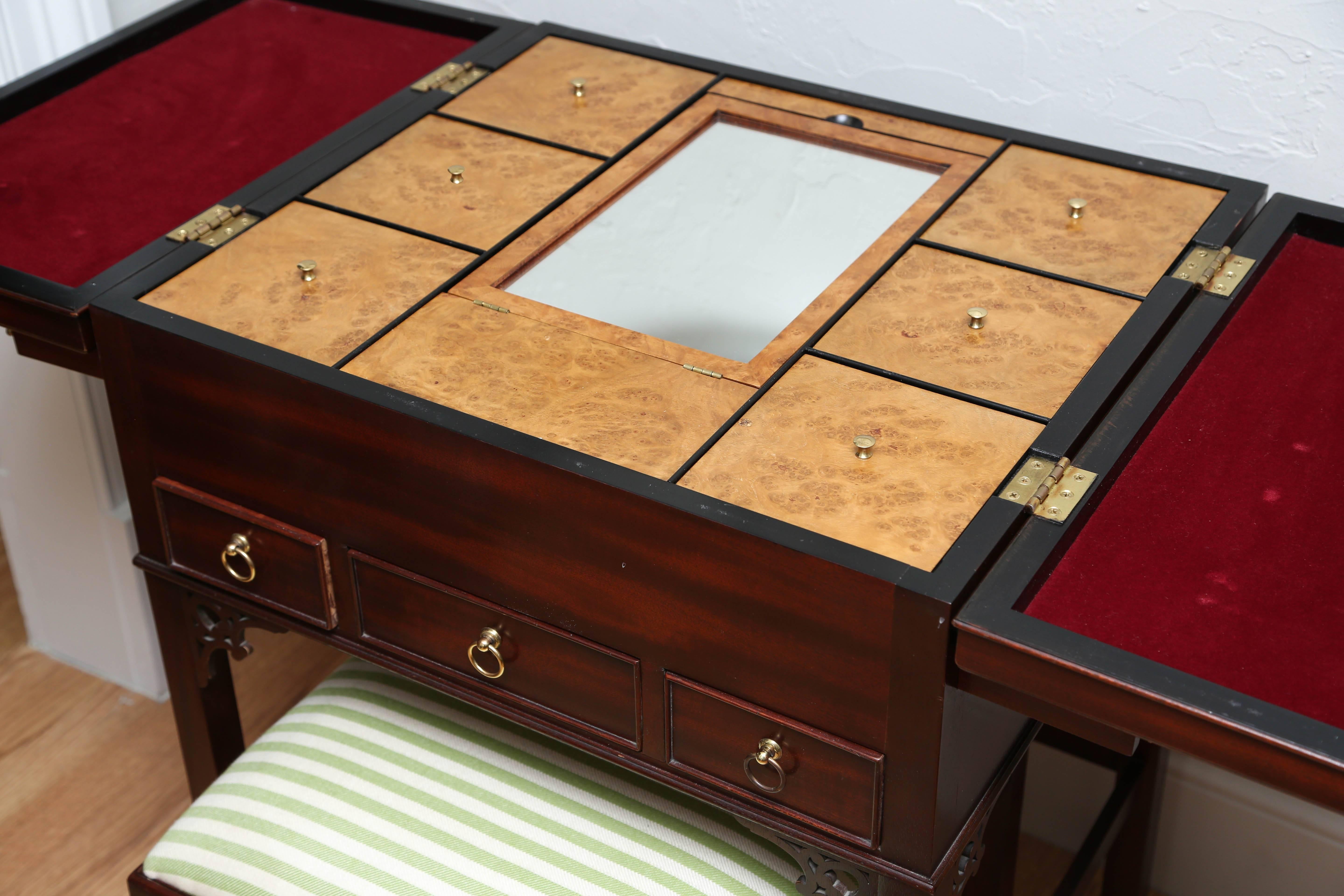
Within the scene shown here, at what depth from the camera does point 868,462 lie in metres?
1.01

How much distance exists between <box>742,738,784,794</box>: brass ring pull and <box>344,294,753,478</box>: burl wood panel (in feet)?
0.74

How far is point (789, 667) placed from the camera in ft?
3.30

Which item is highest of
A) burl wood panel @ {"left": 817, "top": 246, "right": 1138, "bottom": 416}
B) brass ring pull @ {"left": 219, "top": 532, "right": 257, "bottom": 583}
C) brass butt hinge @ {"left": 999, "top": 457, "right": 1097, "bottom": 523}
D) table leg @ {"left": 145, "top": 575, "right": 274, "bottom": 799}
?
burl wood panel @ {"left": 817, "top": 246, "right": 1138, "bottom": 416}

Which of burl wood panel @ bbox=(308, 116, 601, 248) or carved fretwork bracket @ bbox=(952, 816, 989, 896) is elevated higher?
burl wood panel @ bbox=(308, 116, 601, 248)

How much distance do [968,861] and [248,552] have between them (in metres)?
0.68

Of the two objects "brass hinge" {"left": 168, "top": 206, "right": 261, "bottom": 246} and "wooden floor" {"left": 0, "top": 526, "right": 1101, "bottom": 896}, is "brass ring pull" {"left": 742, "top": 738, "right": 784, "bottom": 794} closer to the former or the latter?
"brass hinge" {"left": 168, "top": 206, "right": 261, "bottom": 246}

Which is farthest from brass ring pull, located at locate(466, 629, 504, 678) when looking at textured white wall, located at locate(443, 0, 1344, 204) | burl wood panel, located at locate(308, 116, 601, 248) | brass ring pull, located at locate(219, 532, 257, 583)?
textured white wall, located at locate(443, 0, 1344, 204)

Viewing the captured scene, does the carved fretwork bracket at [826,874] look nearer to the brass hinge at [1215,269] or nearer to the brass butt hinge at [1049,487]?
the brass butt hinge at [1049,487]

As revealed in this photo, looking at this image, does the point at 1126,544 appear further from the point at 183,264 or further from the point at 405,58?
→ the point at 405,58

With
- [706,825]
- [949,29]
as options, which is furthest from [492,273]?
[949,29]

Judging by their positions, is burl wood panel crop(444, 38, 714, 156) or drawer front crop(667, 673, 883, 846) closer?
drawer front crop(667, 673, 883, 846)

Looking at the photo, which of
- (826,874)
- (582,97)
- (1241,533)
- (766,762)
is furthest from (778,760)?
(582,97)

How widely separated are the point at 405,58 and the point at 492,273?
498 mm

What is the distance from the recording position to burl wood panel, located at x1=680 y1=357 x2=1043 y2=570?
957 millimetres
